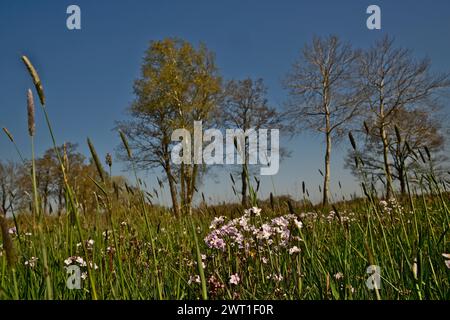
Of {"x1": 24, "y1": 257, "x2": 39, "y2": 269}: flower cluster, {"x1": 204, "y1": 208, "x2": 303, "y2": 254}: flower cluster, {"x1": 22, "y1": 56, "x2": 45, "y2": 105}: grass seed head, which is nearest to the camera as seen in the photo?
{"x1": 22, "y1": 56, "x2": 45, "y2": 105}: grass seed head

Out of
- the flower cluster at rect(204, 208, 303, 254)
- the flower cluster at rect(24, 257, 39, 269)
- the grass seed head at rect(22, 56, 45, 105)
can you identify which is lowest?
the flower cluster at rect(24, 257, 39, 269)

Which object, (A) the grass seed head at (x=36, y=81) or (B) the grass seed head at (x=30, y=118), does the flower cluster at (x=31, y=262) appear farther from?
(A) the grass seed head at (x=36, y=81)

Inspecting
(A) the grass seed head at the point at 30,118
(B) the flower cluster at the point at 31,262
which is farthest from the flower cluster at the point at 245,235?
(A) the grass seed head at the point at 30,118

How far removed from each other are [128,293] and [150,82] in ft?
66.9

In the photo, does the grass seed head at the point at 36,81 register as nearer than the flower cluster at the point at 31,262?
Yes

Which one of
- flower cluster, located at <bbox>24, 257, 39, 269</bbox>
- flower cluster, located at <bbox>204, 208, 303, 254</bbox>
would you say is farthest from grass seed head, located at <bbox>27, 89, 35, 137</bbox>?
flower cluster, located at <bbox>204, 208, 303, 254</bbox>

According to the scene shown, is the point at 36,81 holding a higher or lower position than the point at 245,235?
higher

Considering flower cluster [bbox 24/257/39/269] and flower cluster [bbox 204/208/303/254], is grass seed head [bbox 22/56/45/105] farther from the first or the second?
flower cluster [bbox 204/208/303/254]

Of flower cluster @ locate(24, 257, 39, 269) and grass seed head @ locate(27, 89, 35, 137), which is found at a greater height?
grass seed head @ locate(27, 89, 35, 137)

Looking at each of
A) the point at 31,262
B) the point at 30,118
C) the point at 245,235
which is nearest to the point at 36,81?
the point at 30,118

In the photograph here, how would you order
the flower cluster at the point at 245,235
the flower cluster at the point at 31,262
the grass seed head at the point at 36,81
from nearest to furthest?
the grass seed head at the point at 36,81 < the flower cluster at the point at 31,262 < the flower cluster at the point at 245,235

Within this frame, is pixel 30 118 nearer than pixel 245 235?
Yes

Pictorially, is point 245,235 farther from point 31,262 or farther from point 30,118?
point 30,118
